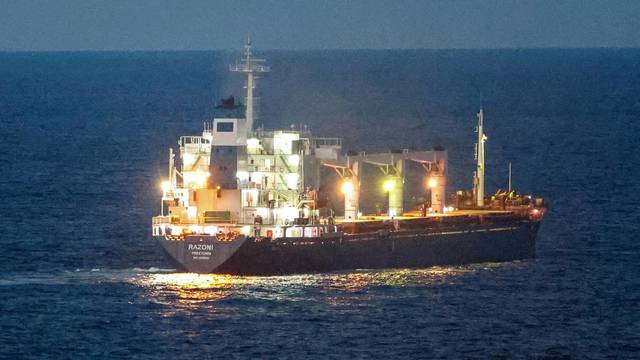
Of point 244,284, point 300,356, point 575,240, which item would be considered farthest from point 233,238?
point 575,240

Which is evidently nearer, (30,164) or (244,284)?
(244,284)

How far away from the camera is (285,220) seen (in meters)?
122

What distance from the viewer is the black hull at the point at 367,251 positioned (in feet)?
385

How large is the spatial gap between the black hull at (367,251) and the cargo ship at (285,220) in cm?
6

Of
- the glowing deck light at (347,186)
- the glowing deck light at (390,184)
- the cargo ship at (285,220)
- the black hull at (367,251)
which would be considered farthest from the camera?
the glowing deck light at (390,184)

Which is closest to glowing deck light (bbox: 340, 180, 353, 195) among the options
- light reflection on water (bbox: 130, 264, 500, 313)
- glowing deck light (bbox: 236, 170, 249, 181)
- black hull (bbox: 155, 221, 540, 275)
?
black hull (bbox: 155, 221, 540, 275)

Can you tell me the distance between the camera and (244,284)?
379 ft

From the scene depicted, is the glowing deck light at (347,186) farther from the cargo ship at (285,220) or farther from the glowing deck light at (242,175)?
the glowing deck light at (242,175)

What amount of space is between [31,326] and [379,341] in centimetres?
1750

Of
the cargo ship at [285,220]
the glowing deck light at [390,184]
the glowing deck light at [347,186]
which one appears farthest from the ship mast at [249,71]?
the glowing deck light at [390,184]

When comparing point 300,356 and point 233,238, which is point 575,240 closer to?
point 233,238

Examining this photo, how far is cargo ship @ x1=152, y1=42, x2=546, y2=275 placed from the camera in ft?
387

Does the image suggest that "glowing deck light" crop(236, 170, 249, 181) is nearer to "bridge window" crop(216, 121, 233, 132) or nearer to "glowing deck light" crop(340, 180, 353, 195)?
"bridge window" crop(216, 121, 233, 132)

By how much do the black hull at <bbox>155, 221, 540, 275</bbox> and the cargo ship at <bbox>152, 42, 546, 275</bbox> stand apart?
0.06 m
